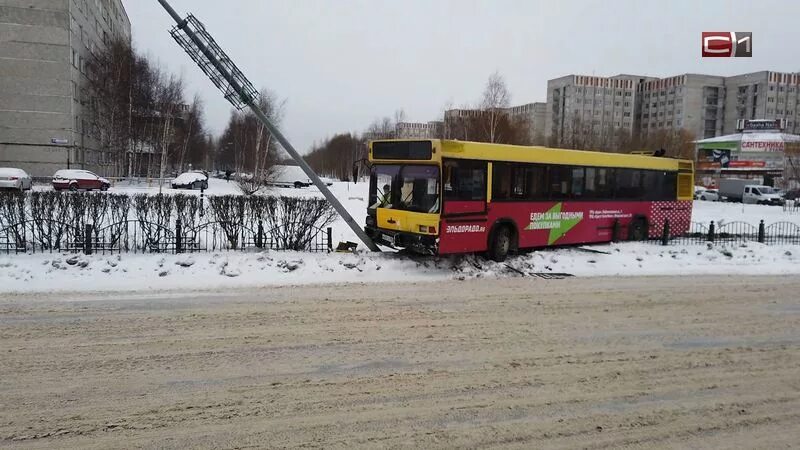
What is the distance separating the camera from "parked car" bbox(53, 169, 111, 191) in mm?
35531

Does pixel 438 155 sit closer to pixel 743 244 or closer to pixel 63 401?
pixel 63 401

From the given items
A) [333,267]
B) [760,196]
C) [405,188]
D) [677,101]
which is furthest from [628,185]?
[677,101]

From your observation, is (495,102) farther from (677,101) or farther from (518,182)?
(677,101)

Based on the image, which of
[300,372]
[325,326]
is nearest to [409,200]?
[325,326]

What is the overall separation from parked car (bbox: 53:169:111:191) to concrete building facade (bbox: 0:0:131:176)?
45.6 ft

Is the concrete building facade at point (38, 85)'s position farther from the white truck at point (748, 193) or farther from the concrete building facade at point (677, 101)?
the concrete building facade at point (677, 101)

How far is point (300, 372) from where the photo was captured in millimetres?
5938

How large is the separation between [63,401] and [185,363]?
1294 mm

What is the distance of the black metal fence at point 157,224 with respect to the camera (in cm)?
1202

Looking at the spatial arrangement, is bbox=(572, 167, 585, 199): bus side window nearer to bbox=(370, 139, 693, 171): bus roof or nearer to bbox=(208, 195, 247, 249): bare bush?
bbox=(370, 139, 693, 171): bus roof

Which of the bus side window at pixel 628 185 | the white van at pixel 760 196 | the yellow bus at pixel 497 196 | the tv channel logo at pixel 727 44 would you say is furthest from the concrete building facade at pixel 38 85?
the white van at pixel 760 196

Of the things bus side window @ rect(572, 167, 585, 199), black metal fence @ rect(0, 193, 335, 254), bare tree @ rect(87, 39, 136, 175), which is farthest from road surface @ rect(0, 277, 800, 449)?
bare tree @ rect(87, 39, 136, 175)

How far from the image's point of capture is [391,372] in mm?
5977

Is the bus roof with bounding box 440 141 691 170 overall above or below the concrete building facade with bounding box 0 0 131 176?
below
